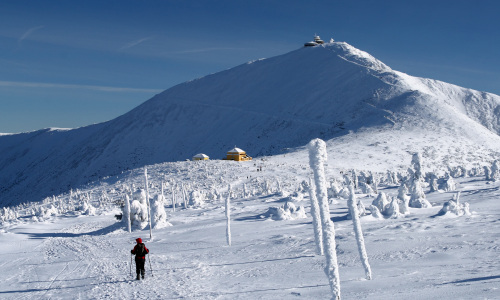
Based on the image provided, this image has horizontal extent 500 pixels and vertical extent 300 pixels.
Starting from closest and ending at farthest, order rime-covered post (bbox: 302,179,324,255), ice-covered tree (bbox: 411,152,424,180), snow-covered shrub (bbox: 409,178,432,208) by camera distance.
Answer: rime-covered post (bbox: 302,179,324,255) < snow-covered shrub (bbox: 409,178,432,208) < ice-covered tree (bbox: 411,152,424,180)

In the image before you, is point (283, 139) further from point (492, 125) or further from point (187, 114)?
point (492, 125)

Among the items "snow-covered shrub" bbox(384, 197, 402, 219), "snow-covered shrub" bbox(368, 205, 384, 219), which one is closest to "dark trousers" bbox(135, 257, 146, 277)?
"snow-covered shrub" bbox(368, 205, 384, 219)

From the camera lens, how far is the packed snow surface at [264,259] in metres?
11.3

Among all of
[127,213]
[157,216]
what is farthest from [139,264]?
[127,213]

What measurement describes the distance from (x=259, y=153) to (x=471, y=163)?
44.2m

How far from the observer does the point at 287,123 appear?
10881cm

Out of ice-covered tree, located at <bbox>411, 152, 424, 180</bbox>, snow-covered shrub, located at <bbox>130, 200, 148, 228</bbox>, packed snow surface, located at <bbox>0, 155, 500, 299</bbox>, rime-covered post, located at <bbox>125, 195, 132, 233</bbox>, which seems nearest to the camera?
packed snow surface, located at <bbox>0, 155, 500, 299</bbox>

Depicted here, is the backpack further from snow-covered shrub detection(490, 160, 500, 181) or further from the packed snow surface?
snow-covered shrub detection(490, 160, 500, 181)

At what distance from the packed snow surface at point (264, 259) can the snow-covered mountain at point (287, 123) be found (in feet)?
141

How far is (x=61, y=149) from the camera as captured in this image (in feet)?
458

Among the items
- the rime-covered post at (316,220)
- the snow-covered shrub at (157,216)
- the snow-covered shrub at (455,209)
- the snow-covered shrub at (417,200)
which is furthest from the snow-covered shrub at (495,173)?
the snow-covered shrub at (157,216)

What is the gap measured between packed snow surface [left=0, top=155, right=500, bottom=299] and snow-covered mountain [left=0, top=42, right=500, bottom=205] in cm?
4285

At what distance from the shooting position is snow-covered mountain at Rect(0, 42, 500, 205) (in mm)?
80375

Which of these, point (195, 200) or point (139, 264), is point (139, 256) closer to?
point (139, 264)
